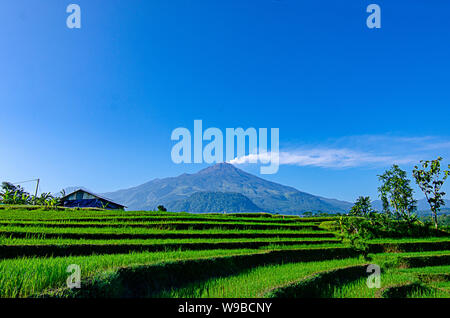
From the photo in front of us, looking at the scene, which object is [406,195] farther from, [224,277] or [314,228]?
[224,277]

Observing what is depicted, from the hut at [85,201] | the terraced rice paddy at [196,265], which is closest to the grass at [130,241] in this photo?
the terraced rice paddy at [196,265]

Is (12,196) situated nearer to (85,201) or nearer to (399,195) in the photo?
(85,201)

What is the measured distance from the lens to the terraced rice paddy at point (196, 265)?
546 cm

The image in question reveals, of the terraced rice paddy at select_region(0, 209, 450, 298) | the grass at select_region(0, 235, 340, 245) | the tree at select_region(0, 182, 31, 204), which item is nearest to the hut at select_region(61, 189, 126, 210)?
the tree at select_region(0, 182, 31, 204)

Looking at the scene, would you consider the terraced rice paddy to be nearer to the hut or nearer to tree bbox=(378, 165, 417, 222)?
tree bbox=(378, 165, 417, 222)

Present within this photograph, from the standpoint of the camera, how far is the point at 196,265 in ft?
26.3

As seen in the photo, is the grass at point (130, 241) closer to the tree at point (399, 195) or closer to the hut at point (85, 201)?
the tree at point (399, 195)

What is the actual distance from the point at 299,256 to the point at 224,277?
5.09m

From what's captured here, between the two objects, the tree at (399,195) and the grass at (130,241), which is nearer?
the grass at (130,241)

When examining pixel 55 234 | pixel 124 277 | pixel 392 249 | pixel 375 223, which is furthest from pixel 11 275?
pixel 375 223

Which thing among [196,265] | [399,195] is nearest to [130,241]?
[196,265]

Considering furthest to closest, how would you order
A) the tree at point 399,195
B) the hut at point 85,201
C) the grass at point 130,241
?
the hut at point 85,201 < the tree at point 399,195 < the grass at point 130,241

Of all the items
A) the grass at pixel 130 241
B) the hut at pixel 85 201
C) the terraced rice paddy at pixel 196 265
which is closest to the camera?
the terraced rice paddy at pixel 196 265
